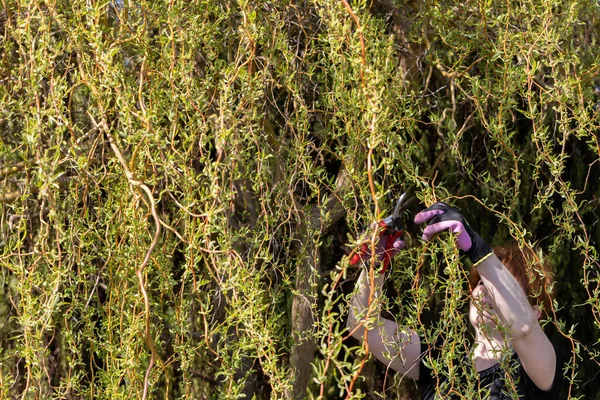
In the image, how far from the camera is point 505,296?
199cm

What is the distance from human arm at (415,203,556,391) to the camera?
6.07 feet

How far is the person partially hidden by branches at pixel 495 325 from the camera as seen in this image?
1.83 meters

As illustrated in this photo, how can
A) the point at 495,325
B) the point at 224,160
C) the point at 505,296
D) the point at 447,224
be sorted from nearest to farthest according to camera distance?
the point at 224,160 < the point at 447,224 < the point at 505,296 < the point at 495,325

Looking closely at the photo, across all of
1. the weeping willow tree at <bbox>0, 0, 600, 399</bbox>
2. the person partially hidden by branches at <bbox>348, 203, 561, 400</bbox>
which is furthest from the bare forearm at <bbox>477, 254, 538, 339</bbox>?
the weeping willow tree at <bbox>0, 0, 600, 399</bbox>

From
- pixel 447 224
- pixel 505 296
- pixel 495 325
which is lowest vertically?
pixel 495 325

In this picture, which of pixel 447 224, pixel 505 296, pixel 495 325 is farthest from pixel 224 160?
pixel 495 325

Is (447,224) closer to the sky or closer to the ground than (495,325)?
closer to the sky

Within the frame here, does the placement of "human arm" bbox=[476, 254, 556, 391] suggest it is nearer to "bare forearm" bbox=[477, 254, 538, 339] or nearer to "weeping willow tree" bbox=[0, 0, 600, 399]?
"bare forearm" bbox=[477, 254, 538, 339]

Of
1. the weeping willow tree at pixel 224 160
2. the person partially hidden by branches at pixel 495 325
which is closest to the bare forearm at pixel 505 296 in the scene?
the person partially hidden by branches at pixel 495 325

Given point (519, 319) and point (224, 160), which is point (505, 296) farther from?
point (224, 160)

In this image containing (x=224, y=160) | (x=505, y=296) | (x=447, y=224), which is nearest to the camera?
(x=224, y=160)

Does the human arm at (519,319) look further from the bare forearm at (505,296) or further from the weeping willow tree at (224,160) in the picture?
the weeping willow tree at (224,160)

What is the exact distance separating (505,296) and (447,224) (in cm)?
29

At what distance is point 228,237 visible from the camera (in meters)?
1.60
